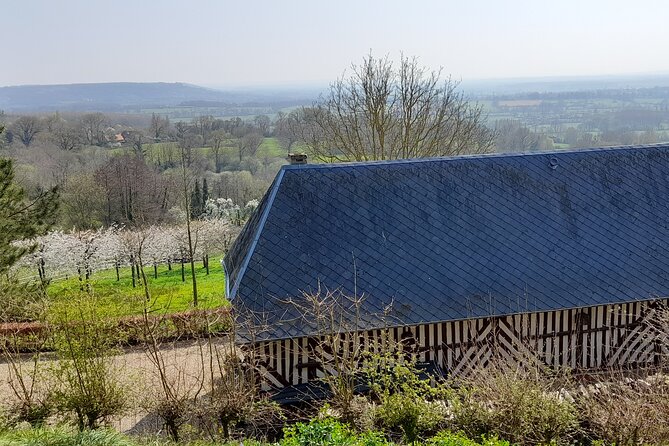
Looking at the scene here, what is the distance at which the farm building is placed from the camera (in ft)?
27.3

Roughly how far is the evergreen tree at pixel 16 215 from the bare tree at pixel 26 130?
3316 cm

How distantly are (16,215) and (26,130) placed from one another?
34747mm

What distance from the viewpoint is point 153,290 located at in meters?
16.0

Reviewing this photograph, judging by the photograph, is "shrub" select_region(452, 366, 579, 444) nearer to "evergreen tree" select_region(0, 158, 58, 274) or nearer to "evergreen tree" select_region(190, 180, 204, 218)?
"evergreen tree" select_region(0, 158, 58, 274)

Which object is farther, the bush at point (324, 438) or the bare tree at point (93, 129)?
the bare tree at point (93, 129)

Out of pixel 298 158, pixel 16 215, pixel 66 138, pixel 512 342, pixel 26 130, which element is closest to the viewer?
pixel 512 342

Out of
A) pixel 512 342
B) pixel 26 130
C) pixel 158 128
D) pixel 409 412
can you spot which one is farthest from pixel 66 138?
pixel 409 412

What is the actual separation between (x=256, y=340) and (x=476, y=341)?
135 inches

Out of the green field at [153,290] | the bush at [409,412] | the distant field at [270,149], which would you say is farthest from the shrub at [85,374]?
the distant field at [270,149]

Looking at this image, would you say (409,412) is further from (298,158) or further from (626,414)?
(298,158)

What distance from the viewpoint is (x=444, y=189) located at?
9.72 meters

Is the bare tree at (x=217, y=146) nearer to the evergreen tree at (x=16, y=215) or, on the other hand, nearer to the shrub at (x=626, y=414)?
the evergreen tree at (x=16, y=215)

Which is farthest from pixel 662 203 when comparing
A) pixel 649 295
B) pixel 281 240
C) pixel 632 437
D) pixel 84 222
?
pixel 84 222

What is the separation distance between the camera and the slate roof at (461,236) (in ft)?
27.8
